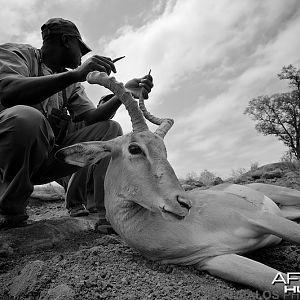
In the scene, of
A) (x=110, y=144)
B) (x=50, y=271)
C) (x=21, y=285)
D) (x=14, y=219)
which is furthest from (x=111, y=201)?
(x=14, y=219)

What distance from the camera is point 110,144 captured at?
4055 millimetres

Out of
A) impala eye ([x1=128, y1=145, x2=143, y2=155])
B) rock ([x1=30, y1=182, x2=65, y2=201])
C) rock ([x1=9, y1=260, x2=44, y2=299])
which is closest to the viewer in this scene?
rock ([x1=9, y1=260, x2=44, y2=299])

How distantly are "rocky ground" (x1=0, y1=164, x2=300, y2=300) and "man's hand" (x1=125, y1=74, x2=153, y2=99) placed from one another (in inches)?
76.0

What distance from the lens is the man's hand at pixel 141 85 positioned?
4.78 m

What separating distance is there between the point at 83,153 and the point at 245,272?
2123 millimetres

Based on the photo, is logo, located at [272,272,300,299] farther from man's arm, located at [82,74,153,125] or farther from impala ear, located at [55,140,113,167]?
man's arm, located at [82,74,153,125]

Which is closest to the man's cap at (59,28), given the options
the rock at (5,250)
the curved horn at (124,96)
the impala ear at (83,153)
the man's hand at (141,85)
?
the man's hand at (141,85)

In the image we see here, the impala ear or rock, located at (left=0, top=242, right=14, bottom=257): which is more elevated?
the impala ear

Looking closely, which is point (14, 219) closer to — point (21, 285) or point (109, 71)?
point (21, 285)

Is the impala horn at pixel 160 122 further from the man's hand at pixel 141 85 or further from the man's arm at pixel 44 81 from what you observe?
the man's arm at pixel 44 81

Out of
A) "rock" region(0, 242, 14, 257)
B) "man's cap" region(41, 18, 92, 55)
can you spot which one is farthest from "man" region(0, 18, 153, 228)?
"rock" region(0, 242, 14, 257)

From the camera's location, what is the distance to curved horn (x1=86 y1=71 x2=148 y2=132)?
4078 mm

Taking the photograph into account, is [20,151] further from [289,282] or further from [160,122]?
[289,282]

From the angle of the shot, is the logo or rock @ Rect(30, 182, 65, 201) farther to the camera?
rock @ Rect(30, 182, 65, 201)
